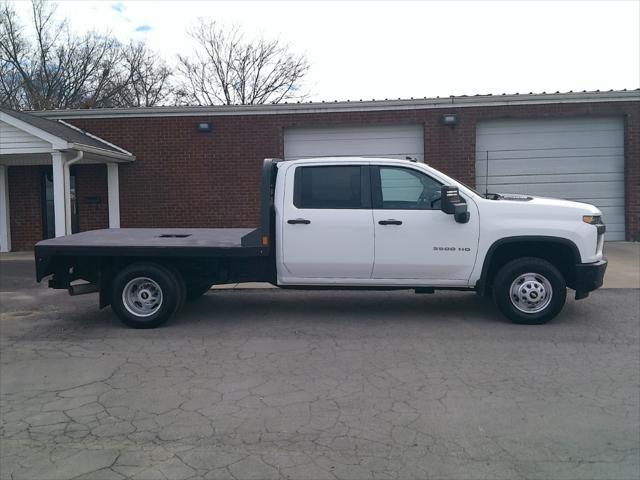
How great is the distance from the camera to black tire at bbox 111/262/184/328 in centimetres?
740

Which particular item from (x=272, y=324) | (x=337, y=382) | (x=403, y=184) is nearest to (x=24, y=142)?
(x=272, y=324)

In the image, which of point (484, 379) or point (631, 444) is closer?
point (631, 444)

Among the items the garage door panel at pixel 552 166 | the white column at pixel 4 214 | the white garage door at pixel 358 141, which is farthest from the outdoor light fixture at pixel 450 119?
the white column at pixel 4 214

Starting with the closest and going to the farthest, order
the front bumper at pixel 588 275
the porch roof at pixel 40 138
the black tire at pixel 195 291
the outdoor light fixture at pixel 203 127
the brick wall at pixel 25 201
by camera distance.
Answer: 1. the front bumper at pixel 588 275
2. the black tire at pixel 195 291
3. the porch roof at pixel 40 138
4. the outdoor light fixture at pixel 203 127
5. the brick wall at pixel 25 201

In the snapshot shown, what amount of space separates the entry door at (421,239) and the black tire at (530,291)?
47cm

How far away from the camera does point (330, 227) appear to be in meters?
7.29

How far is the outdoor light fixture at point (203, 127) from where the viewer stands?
581 inches

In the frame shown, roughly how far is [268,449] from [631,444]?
248cm

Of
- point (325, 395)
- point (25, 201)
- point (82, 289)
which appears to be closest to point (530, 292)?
point (325, 395)

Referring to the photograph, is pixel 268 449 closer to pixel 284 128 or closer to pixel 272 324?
pixel 272 324

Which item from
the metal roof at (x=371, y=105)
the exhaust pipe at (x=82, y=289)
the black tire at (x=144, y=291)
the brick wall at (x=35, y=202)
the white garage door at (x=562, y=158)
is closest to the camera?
the black tire at (x=144, y=291)

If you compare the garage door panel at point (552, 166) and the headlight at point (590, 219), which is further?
the garage door panel at point (552, 166)

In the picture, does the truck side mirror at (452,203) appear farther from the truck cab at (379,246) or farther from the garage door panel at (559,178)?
the garage door panel at (559,178)

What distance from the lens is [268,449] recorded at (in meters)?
4.04
